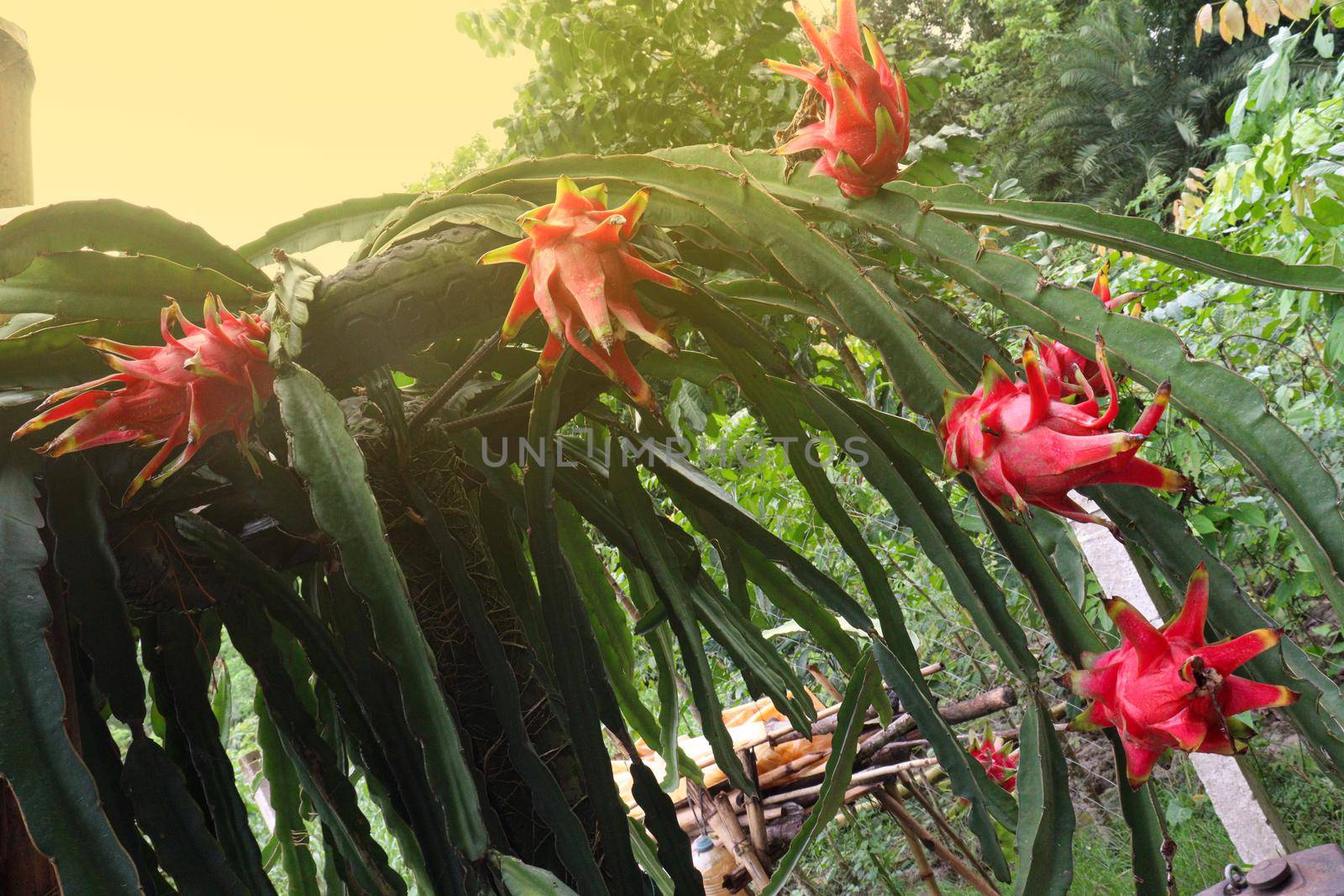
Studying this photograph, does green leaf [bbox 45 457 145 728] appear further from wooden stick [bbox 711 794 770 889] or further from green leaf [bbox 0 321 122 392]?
wooden stick [bbox 711 794 770 889]

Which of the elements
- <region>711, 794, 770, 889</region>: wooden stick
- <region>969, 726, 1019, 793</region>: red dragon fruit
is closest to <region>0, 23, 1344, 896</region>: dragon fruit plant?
<region>711, 794, 770, 889</region>: wooden stick

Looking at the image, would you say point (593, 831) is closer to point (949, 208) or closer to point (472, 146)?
point (949, 208)

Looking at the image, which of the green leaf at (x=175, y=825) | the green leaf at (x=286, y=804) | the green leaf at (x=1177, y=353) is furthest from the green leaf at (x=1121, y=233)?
the green leaf at (x=286, y=804)

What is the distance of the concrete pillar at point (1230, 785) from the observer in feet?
4.66

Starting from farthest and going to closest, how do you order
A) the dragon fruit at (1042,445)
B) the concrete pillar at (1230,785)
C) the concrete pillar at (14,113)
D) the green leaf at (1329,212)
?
the concrete pillar at (1230,785) < the green leaf at (1329,212) < the concrete pillar at (14,113) < the dragon fruit at (1042,445)

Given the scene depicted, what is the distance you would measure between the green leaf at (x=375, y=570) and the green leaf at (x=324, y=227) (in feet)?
0.72

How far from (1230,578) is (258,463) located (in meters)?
0.52

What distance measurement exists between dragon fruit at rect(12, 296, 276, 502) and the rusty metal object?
1.07 metres

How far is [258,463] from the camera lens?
1.68 ft

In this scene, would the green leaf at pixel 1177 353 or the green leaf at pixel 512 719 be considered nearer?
the green leaf at pixel 1177 353

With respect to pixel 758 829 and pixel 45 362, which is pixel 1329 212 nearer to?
pixel 758 829

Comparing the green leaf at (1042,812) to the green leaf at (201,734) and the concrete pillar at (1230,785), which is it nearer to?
the green leaf at (201,734)

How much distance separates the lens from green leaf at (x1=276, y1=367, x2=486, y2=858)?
42 cm

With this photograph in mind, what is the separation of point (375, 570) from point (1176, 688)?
357 millimetres
